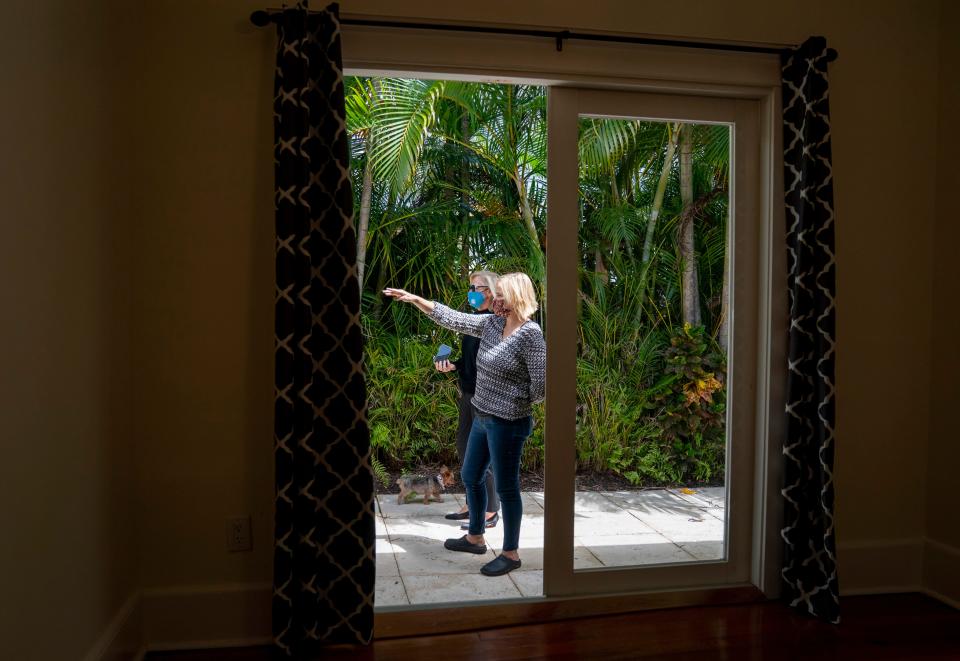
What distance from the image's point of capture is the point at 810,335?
296 cm

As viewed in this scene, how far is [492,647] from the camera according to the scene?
8.87ft

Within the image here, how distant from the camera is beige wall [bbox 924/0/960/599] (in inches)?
123

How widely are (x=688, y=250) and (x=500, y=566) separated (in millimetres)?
1639

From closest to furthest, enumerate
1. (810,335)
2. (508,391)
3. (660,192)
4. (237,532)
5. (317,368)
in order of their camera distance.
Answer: (317,368)
(237,532)
(810,335)
(660,192)
(508,391)

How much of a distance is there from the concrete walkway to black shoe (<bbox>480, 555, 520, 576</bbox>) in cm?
3

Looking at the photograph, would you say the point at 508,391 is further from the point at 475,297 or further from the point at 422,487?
the point at 422,487

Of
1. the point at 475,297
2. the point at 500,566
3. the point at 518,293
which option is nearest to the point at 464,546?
the point at 500,566

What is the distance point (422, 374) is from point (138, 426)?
2.79 m

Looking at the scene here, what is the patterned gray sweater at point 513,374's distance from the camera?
3.37m

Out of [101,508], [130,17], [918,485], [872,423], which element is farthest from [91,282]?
[918,485]

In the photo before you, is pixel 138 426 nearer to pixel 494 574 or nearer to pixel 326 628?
pixel 326 628

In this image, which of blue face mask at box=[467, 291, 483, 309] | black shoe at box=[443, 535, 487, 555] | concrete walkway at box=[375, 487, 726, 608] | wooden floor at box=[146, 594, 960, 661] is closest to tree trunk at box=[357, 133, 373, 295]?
blue face mask at box=[467, 291, 483, 309]

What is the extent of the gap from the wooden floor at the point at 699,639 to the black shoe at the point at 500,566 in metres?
0.70

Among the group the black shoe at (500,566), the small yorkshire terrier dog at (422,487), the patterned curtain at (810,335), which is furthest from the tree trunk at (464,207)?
the patterned curtain at (810,335)
